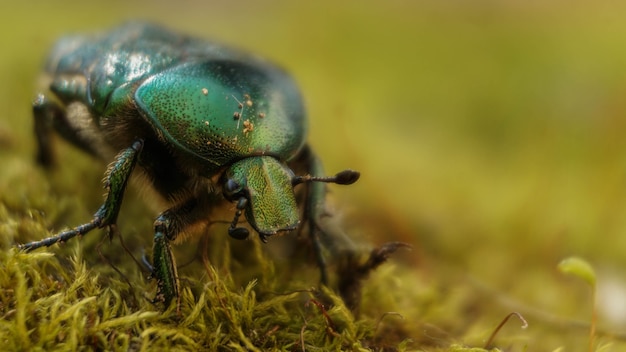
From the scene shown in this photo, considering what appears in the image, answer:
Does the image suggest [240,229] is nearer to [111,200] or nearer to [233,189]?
[233,189]

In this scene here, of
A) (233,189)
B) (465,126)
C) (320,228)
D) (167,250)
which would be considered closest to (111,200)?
(167,250)

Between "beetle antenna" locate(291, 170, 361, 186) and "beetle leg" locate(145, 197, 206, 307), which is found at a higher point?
"beetle antenna" locate(291, 170, 361, 186)

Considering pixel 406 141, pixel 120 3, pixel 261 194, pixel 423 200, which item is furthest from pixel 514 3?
pixel 261 194

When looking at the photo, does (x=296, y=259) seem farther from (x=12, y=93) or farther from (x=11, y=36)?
(x=11, y=36)

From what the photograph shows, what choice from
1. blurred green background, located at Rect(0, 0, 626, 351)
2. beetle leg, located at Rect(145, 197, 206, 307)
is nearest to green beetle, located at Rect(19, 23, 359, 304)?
beetle leg, located at Rect(145, 197, 206, 307)

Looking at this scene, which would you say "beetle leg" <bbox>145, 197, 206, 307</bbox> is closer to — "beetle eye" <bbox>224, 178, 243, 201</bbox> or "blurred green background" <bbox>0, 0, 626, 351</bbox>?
"beetle eye" <bbox>224, 178, 243, 201</bbox>

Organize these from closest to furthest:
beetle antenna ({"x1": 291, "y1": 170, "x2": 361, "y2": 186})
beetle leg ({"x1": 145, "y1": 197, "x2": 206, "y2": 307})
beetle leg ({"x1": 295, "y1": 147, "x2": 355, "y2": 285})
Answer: beetle leg ({"x1": 145, "y1": 197, "x2": 206, "y2": 307}) < beetle antenna ({"x1": 291, "y1": 170, "x2": 361, "y2": 186}) < beetle leg ({"x1": 295, "y1": 147, "x2": 355, "y2": 285})

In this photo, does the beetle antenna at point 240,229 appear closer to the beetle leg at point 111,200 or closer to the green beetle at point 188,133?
the green beetle at point 188,133
